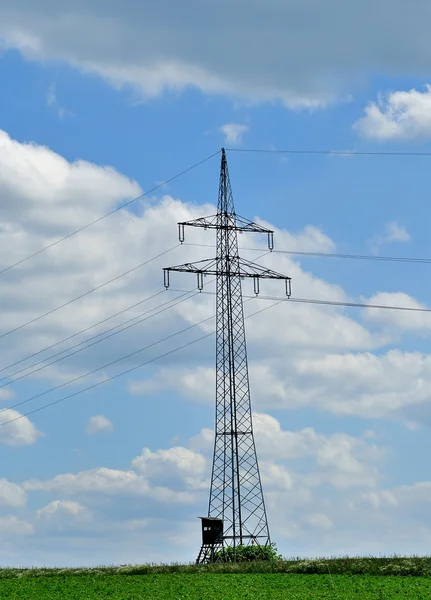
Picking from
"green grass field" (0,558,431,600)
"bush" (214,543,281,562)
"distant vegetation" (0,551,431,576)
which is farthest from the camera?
"bush" (214,543,281,562)

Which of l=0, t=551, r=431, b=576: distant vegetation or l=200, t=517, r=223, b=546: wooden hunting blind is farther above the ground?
l=200, t=517, r=223, b=546: wooden hunting blind

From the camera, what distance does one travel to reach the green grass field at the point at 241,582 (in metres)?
49.2

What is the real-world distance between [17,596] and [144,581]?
781 cm

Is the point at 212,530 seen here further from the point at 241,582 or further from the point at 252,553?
the point at 241,582

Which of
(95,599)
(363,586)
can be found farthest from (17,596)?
(363,586)

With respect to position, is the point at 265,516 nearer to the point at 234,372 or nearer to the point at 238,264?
the point at 234,372

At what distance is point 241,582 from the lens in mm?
55344

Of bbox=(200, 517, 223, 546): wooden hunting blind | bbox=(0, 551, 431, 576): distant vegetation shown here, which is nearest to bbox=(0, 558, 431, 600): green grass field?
bbox=(0, 551, 431, 576): distant vegetation

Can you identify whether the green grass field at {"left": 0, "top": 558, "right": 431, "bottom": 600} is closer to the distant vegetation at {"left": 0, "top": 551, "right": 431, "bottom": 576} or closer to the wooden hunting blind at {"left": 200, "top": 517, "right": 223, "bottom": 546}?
the distant vegetation at {"left": 0, "top": 551, "right": 431, "bottom": 576}

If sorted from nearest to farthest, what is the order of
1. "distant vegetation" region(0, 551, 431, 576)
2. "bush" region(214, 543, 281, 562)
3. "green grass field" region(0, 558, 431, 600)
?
"green grass field" region(0, 558, 431, 600) < "distant vegetation" region(0, 551, 431, 576) < "bush" region(214, 543, 281, 562)

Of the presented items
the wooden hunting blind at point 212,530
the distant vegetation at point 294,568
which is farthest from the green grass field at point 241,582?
the wooden hunting blind at point 212,530

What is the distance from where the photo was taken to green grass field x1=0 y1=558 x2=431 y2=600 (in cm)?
4925

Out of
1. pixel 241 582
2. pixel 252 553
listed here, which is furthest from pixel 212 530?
pixel 241 582

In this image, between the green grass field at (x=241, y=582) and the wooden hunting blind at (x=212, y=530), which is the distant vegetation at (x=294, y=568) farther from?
the wooden hunting blind at (x=212, y=530)
